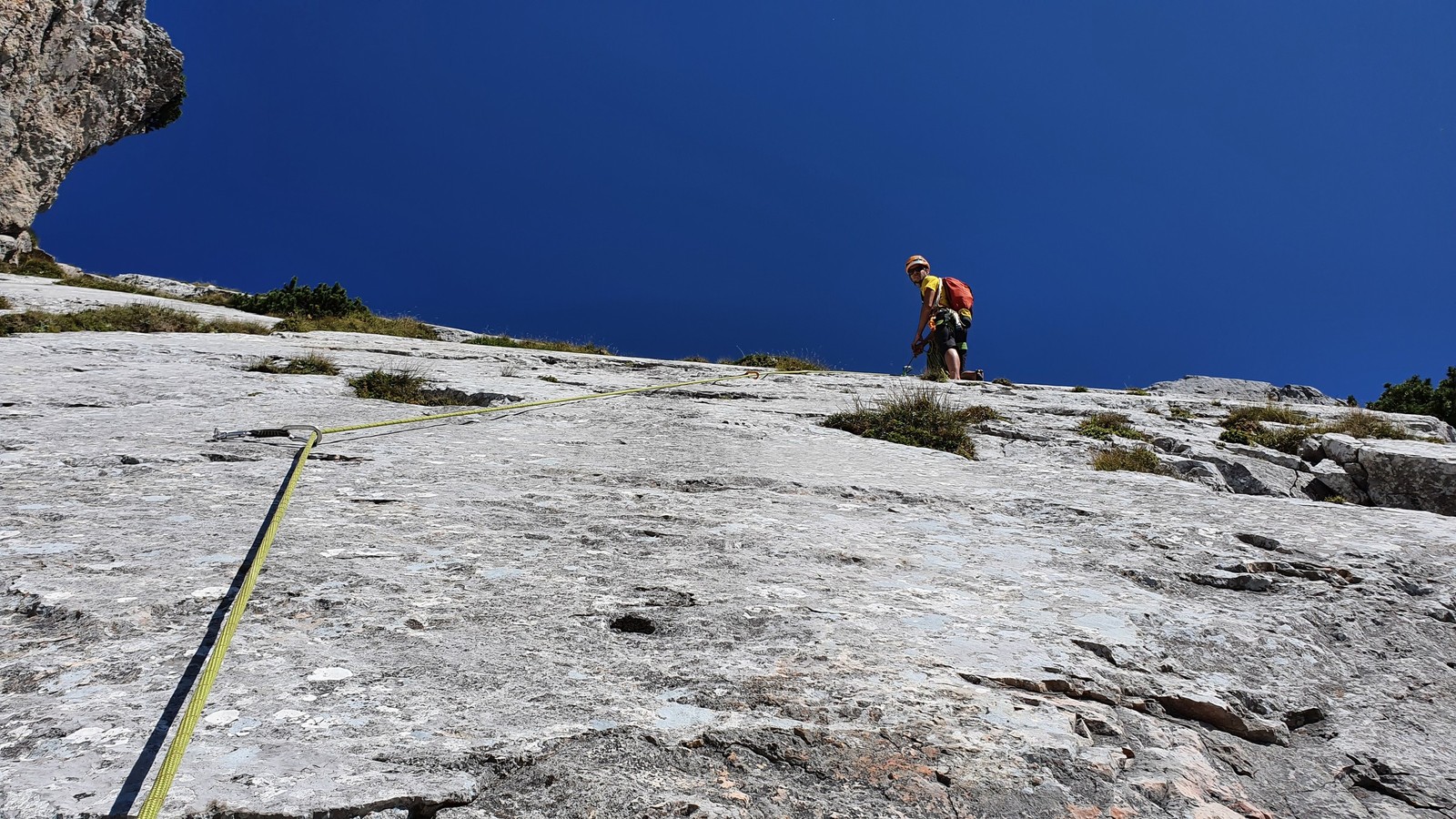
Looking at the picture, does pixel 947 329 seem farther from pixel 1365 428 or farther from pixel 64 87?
pixel 64 87

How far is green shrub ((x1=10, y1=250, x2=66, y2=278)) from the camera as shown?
21308 millimetres

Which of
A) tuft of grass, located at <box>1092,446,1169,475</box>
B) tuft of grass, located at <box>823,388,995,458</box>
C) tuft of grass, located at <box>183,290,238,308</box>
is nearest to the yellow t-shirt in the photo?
tuft of grass, located at <box>823,388,995,458</box>

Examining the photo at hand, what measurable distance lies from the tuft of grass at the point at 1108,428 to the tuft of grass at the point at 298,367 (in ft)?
29.0

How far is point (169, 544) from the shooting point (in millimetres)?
2807

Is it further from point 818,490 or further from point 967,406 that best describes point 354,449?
point 967,406

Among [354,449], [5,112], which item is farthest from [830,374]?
[5,112]

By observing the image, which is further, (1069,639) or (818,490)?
(818,490)

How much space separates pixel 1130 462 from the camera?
6.44 metres

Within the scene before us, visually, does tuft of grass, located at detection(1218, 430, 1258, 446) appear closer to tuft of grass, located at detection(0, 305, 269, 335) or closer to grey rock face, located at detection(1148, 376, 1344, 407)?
tuft of grass, located at detection(0, 305, 269, 335)

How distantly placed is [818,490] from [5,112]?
3468cm

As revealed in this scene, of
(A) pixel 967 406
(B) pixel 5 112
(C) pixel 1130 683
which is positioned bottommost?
(C) pixel 1130 683

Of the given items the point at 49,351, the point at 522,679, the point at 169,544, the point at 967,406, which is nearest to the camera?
the point at 522,679

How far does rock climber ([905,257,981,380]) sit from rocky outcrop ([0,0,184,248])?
102ft

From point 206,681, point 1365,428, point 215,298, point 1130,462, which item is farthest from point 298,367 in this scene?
point 1365,428
